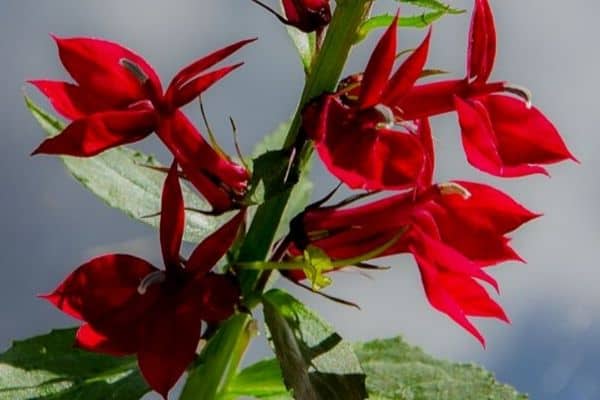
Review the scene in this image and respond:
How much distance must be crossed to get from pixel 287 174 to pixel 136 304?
0.54 ft

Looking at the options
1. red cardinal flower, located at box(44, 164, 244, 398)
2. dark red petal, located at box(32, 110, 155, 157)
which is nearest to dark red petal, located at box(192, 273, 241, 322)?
red cardinal flower, located at box(44, 164, 244, 398)

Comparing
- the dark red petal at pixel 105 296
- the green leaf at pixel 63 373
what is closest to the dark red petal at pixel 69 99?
the dark red petal at pixel 105 296

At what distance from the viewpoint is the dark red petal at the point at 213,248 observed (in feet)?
3.46

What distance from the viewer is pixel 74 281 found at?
1026 millimetres

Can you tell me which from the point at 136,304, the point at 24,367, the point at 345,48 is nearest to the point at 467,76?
the point at 345,48

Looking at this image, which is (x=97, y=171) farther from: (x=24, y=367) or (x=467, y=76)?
(x=467, y=76)

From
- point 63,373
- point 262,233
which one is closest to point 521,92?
point 262,233

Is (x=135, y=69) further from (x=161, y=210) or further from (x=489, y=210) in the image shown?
(x=489, y=210)

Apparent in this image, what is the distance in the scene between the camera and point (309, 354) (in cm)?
108

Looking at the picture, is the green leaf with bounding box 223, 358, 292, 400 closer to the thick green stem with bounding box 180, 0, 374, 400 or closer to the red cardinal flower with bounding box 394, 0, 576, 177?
the thick green stem with bounding box 180, 0, 374, 400

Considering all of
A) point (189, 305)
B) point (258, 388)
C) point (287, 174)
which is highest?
point (287, 174)

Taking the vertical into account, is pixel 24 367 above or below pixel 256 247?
below

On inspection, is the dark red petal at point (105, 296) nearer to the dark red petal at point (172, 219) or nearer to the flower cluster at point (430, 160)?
the dark red petal at point (172, 219)

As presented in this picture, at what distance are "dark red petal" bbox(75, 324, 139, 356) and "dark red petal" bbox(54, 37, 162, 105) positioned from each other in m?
0.20
